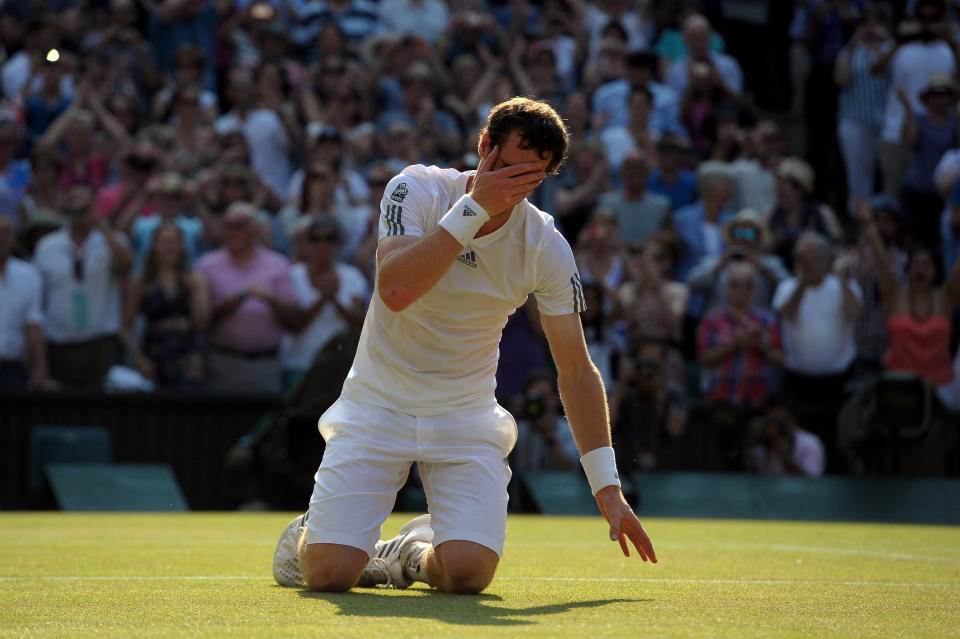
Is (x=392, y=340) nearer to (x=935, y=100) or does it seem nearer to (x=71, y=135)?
(x=71, y=135)

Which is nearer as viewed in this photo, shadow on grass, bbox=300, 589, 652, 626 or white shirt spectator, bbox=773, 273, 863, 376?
shadow on grass, bbox=300, 589, 652, 626

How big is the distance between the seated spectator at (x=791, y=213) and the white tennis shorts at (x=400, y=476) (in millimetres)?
8588

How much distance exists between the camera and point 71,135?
13.4m

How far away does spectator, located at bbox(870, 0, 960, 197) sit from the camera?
14.9 meters

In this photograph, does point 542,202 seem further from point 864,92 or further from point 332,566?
point 332,566

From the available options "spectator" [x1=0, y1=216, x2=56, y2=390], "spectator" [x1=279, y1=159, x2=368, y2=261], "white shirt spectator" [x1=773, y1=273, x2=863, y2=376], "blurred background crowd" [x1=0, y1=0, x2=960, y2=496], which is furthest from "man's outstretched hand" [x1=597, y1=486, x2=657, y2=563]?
"spectator" [x1=279, y1=159, x2=368, y2=261]

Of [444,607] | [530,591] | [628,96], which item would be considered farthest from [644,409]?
[444,607]

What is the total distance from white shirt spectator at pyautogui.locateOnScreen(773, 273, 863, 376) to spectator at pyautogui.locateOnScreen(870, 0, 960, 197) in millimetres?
2909

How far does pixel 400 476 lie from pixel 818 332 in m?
7.55

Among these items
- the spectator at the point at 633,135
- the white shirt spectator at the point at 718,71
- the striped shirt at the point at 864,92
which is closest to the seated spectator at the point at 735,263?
the spectator at the point at 633,135

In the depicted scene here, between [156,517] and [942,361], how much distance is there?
6.66 meters

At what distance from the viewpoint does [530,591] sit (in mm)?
5531

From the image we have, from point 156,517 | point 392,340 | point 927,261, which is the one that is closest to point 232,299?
point 156,517

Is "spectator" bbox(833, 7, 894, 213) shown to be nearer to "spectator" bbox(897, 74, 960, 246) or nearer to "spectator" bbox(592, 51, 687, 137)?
"spectator" bbox(897, 74, 960, 246)
